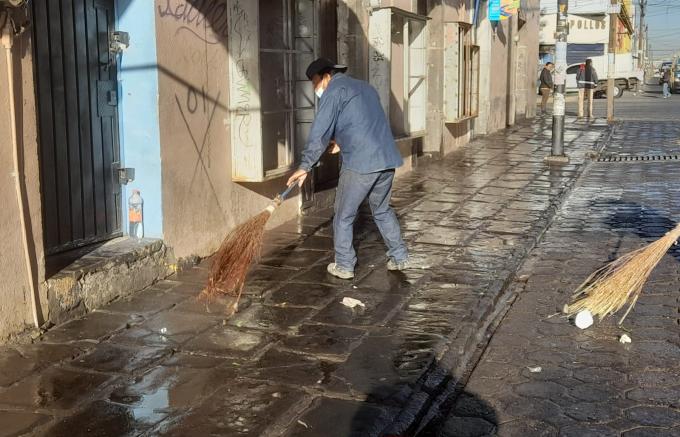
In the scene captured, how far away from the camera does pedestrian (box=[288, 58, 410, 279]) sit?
20.9ft

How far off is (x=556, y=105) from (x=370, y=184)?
8.26 meters

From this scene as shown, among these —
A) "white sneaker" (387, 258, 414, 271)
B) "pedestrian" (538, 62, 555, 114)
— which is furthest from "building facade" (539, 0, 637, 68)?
"white sneaker" (387, 258, 414, 271)

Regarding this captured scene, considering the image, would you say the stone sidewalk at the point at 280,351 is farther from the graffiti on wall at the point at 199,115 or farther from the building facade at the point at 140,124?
the graffiti on wall at the point at 199,115

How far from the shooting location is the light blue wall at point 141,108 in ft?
20.6

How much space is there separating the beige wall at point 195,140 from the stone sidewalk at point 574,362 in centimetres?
269

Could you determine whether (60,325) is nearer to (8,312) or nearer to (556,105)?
(8,312)

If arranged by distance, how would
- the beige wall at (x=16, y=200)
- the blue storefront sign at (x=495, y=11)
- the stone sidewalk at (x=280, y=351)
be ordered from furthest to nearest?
the blue storefront sign at (x=495, y=11) < the beige wall at (x=16, y=200) < the stone sidewalk at (x=280, y=351)

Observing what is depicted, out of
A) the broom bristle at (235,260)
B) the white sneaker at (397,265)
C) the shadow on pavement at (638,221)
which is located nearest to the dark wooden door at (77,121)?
the broom bristle at (235,260)

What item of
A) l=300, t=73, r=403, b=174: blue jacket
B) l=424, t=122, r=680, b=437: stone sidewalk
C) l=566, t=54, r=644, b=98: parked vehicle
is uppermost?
l=566, t=54, r=644, b=98: parked vehicle

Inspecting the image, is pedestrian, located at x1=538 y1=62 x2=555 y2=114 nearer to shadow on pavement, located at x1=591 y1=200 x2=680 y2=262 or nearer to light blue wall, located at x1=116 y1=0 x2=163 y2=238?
shadow on pavement, located at x1=591 y1=200 x2=680 y2=262

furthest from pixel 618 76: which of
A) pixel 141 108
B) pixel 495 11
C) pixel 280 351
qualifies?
pixel 280 351

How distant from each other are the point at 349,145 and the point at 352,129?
132mm

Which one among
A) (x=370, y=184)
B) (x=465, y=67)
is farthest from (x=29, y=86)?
(x=465, y=67)

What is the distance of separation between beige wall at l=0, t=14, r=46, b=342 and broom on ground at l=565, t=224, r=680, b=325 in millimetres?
3582
